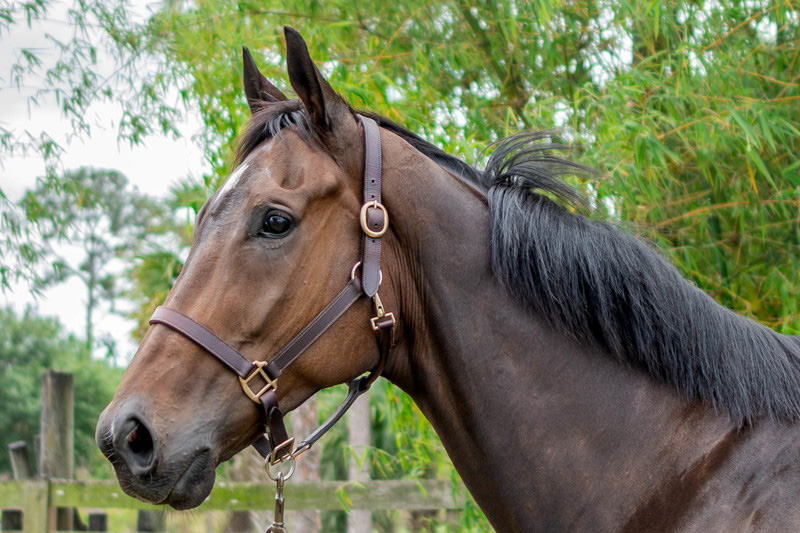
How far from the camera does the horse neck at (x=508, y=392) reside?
6.09 feet

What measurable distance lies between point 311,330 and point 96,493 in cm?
431

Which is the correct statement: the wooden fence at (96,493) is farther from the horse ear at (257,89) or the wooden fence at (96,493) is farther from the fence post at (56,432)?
the horse ear at (257,89)

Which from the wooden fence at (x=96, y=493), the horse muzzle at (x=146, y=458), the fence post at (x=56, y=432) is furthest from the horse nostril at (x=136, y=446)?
the fence post at (x=56, y=432)

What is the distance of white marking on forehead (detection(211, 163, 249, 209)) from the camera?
1.94m

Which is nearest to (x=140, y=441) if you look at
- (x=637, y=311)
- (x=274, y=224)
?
(x=274, y=224)

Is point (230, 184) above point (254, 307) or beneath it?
above

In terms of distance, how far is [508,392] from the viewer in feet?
6.35

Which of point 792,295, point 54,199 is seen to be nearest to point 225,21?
point 54,199

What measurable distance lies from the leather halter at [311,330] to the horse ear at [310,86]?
0.12 m

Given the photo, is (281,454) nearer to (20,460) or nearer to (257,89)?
(257,89)

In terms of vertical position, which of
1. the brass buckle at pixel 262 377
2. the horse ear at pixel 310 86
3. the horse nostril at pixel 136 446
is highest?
the horse ear at pixel 310 86

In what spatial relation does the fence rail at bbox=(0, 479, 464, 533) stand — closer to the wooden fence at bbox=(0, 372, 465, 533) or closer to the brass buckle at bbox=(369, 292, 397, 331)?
the wooden fence at bbox=(0, 372, 465, 533)

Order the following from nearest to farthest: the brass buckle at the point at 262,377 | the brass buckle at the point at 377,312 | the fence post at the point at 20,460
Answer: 1. the brass buckle at the point at 262,377
2. the brass buckle at the point at 377,312
3. the fence post at the point at 20,460

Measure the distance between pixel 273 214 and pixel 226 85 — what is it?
2379 mm
